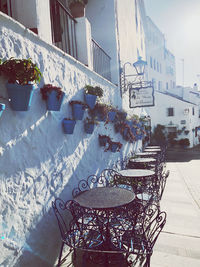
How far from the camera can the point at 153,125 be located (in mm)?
25641

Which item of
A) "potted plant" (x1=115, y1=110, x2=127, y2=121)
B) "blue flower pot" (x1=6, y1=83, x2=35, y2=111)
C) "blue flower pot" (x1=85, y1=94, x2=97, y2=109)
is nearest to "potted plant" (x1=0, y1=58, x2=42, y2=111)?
"blue flower pot" (x1=6, y1=83, x2=35, y2=111)

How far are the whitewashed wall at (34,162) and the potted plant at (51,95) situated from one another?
0.35 feet

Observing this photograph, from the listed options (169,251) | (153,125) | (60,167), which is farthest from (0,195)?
(153,125)

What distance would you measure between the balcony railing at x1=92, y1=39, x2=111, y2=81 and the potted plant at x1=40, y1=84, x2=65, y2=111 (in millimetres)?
4179

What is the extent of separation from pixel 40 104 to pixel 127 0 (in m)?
10.3

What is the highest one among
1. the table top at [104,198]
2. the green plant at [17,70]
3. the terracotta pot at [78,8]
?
the terracotta pot at [78,8]

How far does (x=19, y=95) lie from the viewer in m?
Answer: 2.45

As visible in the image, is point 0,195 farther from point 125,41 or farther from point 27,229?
point 125,41

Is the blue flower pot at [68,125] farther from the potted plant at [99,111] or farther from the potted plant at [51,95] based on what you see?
the potted plant at [99,111]

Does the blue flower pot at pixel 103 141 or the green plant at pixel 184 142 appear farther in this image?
the green plant at pixel 184 142

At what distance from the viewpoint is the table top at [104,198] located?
302cm

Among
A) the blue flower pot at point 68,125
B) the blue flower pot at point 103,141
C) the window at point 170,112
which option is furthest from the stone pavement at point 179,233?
the window at point 170,112

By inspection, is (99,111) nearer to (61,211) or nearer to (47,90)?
(47,90)

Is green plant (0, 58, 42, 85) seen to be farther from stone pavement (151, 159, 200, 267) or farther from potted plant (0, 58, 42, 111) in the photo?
stone pavement (151, 159, 200, 267)
